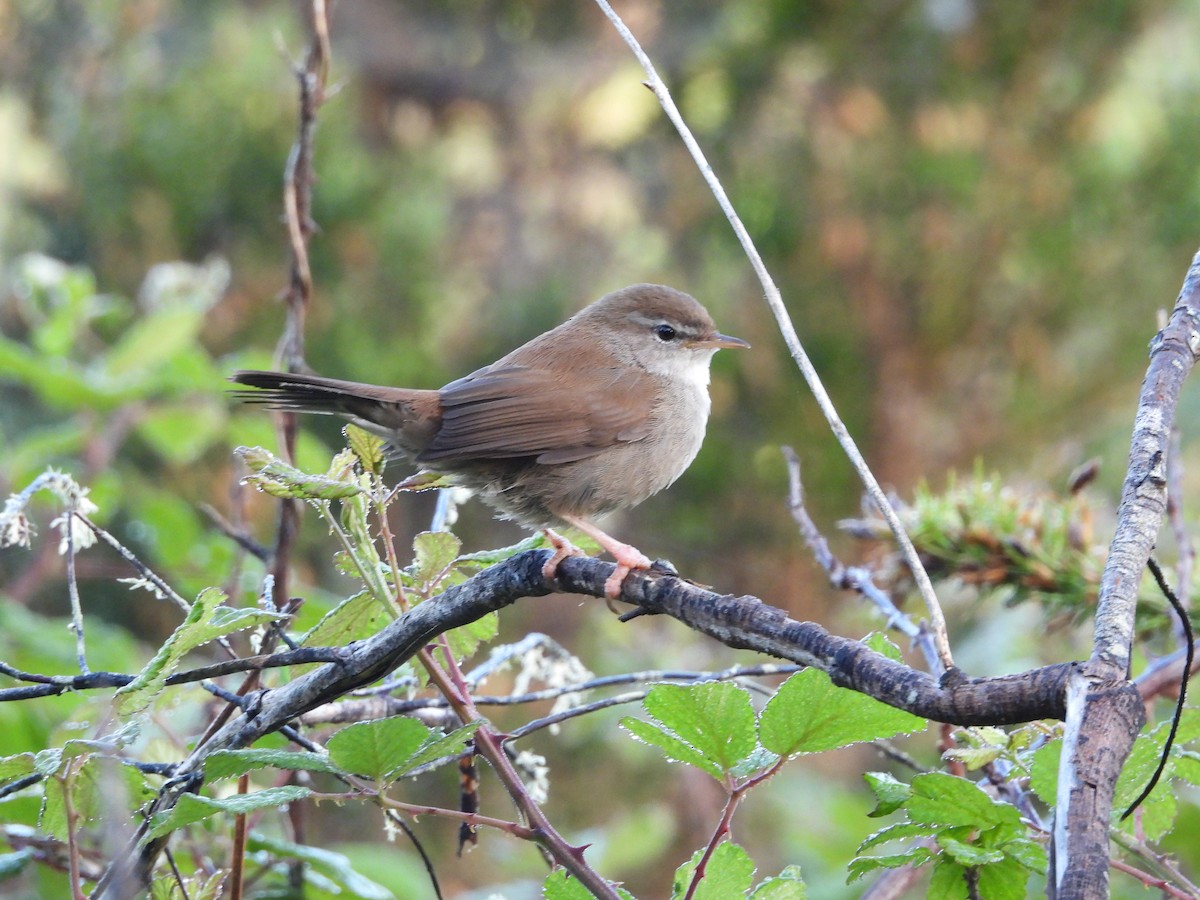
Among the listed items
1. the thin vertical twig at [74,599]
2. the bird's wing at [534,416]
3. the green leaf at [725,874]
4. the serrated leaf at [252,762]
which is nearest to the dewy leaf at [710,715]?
the green leaf at [725,874]

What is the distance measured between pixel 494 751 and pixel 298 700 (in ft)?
0.82

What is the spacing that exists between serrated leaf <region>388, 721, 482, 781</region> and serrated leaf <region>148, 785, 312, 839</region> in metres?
0.10

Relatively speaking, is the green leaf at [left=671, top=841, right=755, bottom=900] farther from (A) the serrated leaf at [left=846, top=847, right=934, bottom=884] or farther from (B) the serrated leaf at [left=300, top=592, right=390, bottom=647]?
(B) the serrated leaf at [left=300, top=592, right=390, bottom=647]

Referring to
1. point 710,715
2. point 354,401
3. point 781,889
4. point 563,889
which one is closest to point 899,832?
point 781,889

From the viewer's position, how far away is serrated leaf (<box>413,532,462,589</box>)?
5.32 ft

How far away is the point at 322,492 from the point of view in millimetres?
1355

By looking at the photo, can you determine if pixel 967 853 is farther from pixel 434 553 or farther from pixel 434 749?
pixel 434 553

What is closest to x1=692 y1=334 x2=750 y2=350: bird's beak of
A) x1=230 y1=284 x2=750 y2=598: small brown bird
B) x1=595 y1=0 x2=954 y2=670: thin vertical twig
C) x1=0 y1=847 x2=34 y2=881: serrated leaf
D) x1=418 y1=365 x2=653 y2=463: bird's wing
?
x1=230 y1=284 x2=750 y2=598: small brown bird

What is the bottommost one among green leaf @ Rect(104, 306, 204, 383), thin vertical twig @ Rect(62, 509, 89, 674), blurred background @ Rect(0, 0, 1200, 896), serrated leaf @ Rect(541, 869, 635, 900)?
serrated leaf @ Rect(541, 869, 635, 900)

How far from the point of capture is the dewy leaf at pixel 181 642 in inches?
50.5

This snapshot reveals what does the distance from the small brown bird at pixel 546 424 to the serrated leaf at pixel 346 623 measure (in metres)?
1.01

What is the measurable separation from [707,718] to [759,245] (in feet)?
22.9

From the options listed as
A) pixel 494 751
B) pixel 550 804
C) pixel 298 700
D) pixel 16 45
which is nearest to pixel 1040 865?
pixel 494 751

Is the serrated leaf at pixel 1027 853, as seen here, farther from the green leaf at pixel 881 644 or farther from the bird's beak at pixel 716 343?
the bird's beak at pixel 716 343
